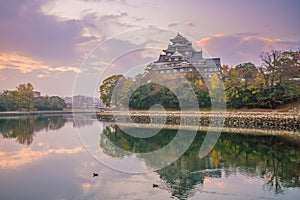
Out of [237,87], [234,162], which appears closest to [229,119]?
[237,87]

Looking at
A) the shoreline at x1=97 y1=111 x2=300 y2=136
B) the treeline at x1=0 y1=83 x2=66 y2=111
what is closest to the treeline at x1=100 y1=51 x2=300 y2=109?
the shoreline at x1=97 y1=111 x2=300 y2=136

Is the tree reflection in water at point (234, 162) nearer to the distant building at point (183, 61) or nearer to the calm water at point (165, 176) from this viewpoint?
the calm water at point (165, 176)

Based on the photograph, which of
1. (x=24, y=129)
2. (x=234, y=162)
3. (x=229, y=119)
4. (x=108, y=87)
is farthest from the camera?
(x=108, y=87)

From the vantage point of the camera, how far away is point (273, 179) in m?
7.33

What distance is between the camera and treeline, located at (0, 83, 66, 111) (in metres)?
43.7

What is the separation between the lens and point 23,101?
45094mm

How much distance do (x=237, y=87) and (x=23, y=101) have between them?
32375 millimetres

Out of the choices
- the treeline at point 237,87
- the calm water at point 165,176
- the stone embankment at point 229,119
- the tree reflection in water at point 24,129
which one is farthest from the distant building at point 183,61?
the calm water at point 165,176

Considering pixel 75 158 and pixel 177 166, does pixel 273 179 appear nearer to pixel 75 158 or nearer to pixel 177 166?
pixel 177 166

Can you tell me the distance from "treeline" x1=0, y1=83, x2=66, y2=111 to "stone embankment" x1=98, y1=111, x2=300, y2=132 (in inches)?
900

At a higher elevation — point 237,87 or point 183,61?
point 183,61

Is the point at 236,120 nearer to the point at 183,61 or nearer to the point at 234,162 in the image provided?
the point at 234,162

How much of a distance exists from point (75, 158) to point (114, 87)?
2185cm

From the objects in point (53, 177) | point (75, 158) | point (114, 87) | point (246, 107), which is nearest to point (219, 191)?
point (53, 177)
